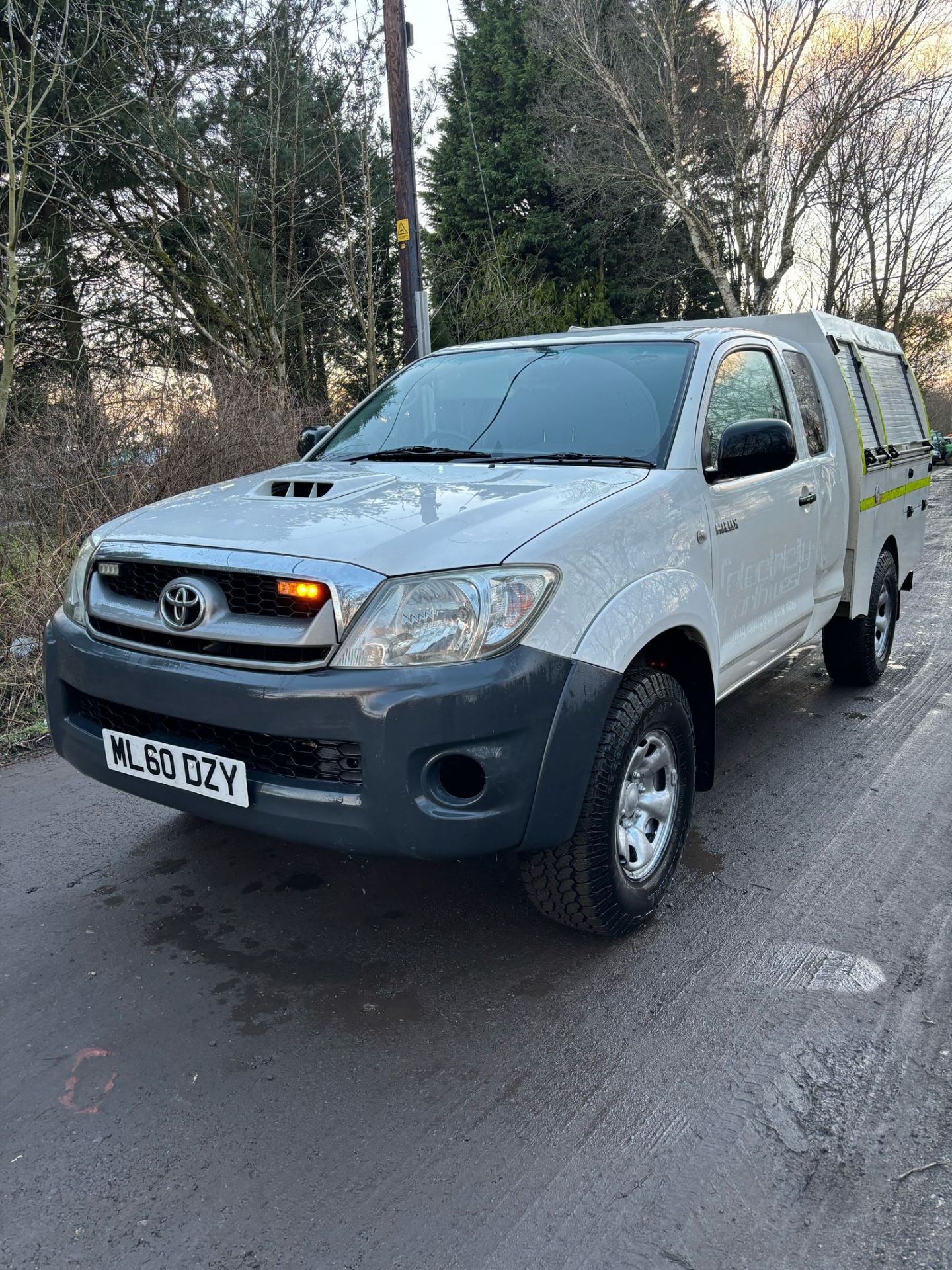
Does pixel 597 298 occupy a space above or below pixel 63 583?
above

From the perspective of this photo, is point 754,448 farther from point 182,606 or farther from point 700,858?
point 182,606

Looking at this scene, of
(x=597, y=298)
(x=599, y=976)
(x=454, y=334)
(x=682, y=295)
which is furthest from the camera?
(x=682, y=295)

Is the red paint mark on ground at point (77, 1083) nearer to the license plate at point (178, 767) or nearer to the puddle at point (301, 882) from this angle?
the license plate at point (178, 767)

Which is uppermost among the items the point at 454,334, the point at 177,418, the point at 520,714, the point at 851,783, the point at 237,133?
the point at 237,133

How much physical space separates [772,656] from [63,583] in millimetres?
4444

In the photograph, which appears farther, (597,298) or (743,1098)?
(597,298)

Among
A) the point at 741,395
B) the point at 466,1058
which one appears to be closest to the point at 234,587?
the point at 466,1058

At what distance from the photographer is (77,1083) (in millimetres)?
2369

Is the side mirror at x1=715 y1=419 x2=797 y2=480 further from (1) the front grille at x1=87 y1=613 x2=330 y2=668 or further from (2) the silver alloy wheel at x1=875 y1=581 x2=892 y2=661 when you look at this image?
(2) the silver alloy wheel at x1=875 y1=581 x2=892 y2=661

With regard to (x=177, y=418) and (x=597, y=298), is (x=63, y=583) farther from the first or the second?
(x=597, y=298)

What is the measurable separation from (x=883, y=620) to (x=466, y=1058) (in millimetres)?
4416

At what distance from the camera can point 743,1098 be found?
2281mm

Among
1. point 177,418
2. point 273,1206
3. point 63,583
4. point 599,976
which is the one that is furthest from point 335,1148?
point 177,418

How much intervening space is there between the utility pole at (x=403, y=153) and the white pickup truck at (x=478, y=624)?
292 inches
